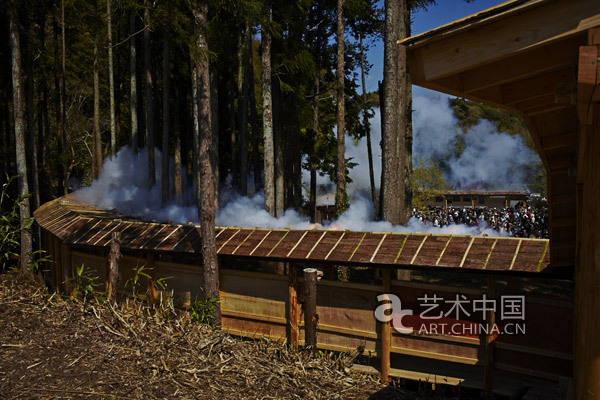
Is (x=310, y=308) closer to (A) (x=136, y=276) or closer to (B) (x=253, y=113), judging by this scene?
(A) (x=136, y=276)

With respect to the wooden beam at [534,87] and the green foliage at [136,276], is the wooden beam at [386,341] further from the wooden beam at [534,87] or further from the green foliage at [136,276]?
the wooden beam at [534,87]

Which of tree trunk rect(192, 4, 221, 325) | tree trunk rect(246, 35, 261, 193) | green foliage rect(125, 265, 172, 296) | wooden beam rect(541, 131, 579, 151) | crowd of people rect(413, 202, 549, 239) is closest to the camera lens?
wooden beam rect(541, 131, 579, 151)

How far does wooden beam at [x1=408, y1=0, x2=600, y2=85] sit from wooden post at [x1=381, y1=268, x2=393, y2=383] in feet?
16.9

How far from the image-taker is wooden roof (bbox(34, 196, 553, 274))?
21.2 feet

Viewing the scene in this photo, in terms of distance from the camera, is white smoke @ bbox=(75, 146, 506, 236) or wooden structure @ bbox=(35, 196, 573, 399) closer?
wooden structure @ bbox=(35, 196, 573, 399)

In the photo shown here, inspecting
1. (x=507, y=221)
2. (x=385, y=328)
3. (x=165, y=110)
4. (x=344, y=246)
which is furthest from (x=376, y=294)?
(x=507, y=221)

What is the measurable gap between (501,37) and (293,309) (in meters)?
6.53

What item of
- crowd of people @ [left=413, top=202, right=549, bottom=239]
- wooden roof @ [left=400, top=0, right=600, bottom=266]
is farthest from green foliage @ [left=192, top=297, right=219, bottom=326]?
crowd of people @ [left=413, top=202, right=549, bottom=239]

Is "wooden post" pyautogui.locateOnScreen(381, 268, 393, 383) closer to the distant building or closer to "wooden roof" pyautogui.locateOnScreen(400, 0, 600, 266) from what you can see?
"wooden roof" pyautogui.locateOnScreen(400, 0, 600, 266)

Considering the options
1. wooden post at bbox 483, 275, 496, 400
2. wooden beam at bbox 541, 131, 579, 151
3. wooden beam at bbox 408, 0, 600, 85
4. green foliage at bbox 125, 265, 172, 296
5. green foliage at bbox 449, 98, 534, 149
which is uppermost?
green foliage at bbox 449, 98, 534, 149

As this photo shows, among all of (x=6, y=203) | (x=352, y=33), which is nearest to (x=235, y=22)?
(x=352, y=33)

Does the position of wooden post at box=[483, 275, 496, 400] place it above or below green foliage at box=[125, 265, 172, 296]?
below

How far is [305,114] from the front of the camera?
21016mm

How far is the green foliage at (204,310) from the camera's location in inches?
331
